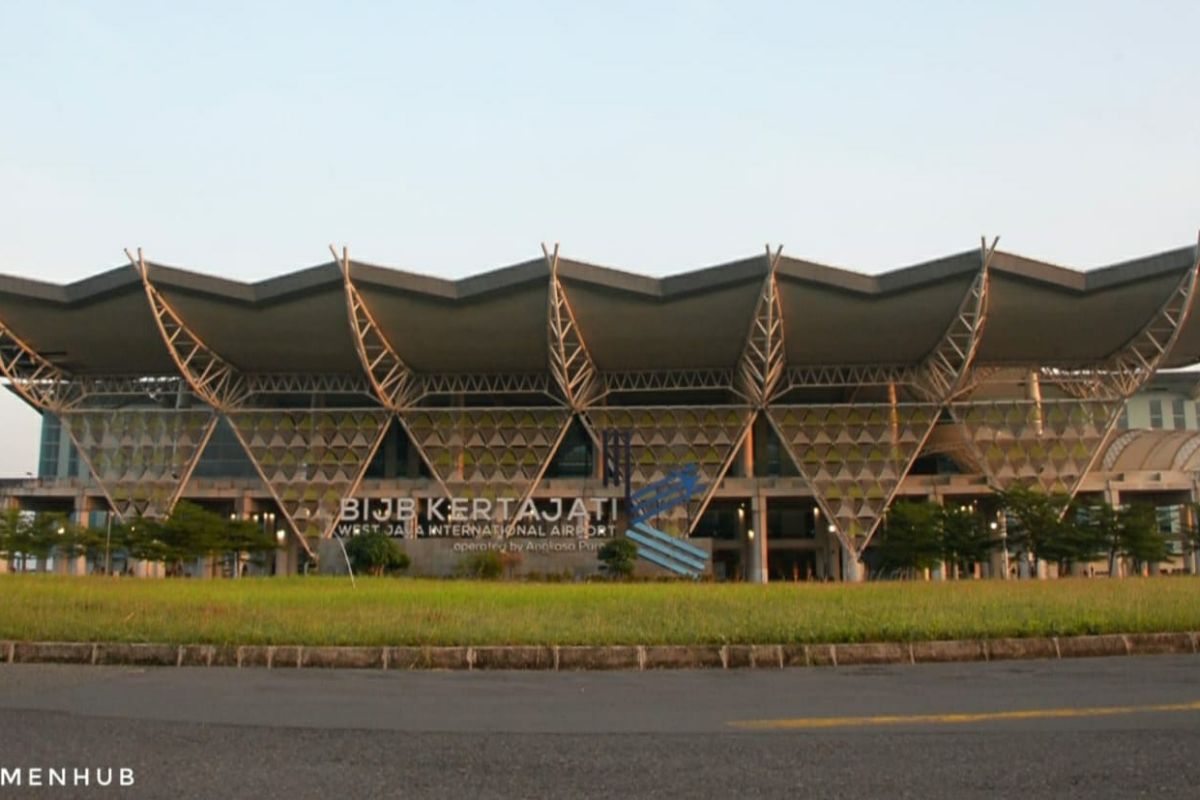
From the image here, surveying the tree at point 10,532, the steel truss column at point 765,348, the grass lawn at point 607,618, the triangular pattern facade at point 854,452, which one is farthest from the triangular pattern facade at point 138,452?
the grass lawn at point 607,618

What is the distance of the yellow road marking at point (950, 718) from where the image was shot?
30.8 ft

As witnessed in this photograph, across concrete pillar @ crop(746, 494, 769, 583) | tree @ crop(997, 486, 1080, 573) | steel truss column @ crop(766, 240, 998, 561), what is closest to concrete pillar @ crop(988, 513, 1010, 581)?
tree @ crop(997, 486, 1080, 573)

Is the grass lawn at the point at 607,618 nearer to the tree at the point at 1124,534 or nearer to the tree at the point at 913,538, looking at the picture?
the tree at the point at 913,538

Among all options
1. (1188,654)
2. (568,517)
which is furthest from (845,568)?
(1188,654)

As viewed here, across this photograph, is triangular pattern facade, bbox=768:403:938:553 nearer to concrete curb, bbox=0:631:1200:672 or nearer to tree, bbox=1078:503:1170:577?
tree, bbox=1078:503:1170:577

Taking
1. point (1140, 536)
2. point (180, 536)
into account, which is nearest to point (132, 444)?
point (180, 536)

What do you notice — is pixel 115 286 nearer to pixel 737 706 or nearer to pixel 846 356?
pixel 846 356

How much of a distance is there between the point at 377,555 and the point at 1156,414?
6005 centimetres

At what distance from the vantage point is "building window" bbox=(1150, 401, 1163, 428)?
82938 millimetres

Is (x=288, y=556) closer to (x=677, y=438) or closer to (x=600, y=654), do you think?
(x=677, y=438)

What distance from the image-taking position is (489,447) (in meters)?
66.1

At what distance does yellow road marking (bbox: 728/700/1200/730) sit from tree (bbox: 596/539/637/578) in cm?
4332

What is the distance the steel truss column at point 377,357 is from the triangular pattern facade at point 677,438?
35.5 feet

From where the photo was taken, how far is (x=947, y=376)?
62.0 meters
